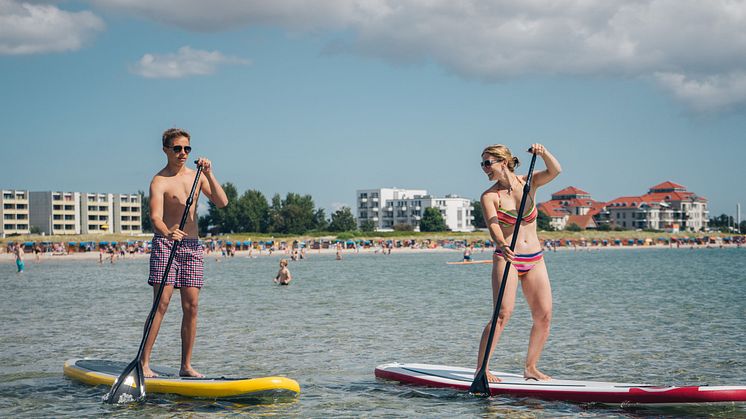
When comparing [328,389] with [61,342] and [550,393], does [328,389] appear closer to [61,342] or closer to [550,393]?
[550,393]

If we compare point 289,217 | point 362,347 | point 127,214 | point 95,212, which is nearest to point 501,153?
point 362,347

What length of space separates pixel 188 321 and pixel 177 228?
3.39ft

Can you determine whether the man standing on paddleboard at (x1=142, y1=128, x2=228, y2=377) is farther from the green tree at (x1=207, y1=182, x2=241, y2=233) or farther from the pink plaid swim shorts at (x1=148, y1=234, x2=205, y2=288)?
the green tree at (x1=207, y1=182, x2=241, y2=233)

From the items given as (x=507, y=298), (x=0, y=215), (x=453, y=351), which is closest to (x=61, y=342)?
(x=453, y=351)

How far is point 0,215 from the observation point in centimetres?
15562

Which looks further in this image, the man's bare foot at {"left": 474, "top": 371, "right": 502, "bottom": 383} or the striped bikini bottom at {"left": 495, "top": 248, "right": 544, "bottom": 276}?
the man's bare foot at {"left": 474, "top": 371, "right": 502, "bottom": 383}

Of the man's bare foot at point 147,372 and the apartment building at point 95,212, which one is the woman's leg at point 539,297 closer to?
the man's bare foot at point 147,372

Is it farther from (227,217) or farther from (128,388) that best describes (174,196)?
(227,217)

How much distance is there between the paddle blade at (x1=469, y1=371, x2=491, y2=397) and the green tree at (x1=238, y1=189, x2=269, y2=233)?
142 metres

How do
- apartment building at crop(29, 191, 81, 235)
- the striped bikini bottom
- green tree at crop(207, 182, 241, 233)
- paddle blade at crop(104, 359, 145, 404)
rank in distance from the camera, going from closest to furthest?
the striped bikini bottom → paddle blade at crop(104, 359, 145, 404) → green tree at crop(207, 182, 241, 233) → apartment building at crop(29, 191, 81, 235)

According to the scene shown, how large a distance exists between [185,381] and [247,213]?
142 m

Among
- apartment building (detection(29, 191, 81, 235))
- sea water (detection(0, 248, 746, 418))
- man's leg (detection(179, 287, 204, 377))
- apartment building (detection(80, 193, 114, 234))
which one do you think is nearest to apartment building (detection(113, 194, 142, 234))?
apartment building (detection(80, 193, 114, 234))

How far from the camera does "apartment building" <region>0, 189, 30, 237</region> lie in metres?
157

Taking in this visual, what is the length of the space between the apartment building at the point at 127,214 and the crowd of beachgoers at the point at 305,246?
47.4m
